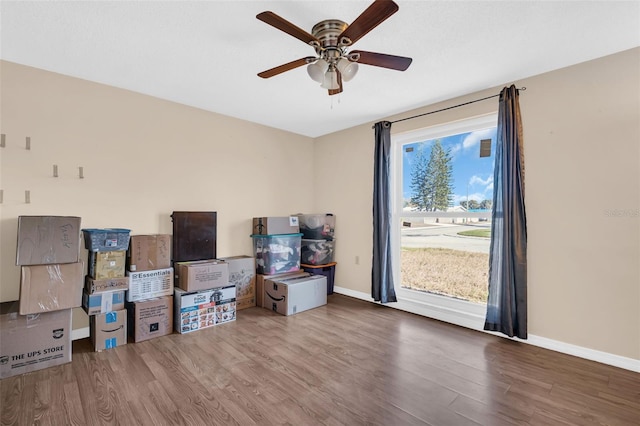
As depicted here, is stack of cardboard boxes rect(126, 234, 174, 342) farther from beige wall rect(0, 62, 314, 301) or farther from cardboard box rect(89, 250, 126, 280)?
beige wall rect(0, 62, 314, 301)

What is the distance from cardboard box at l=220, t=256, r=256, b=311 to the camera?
3.64 m

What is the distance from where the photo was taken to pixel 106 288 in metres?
2.60

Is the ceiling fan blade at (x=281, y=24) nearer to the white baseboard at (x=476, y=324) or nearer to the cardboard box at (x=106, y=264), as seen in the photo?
the cardboard box at (x=106, y=264)

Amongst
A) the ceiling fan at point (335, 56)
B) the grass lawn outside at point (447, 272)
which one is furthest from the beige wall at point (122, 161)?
the grass lawn outside at point (447, 272)

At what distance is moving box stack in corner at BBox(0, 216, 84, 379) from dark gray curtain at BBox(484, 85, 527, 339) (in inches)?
150

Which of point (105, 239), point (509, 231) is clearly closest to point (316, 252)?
point (509, 231)

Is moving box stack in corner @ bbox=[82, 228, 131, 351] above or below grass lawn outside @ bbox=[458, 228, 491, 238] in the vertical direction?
below

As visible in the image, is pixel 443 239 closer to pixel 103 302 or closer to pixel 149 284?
pixel 149 284

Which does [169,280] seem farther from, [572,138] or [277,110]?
[572,138]

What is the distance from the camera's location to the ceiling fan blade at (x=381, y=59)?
1.87 meters

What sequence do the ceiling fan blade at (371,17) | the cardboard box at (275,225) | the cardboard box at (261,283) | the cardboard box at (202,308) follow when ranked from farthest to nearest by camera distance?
the cardboard box at (275,225) < the cardboard box at (261,283) < the cardboard box at (202,308) < the ceiling fan blade at (371,17)

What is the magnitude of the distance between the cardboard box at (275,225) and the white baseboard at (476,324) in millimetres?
1274

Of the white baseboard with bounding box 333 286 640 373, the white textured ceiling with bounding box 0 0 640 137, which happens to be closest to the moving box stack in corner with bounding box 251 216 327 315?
the white baseboard with bounding box 333 286 640 373

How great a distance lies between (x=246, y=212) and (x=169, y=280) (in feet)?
4.75
